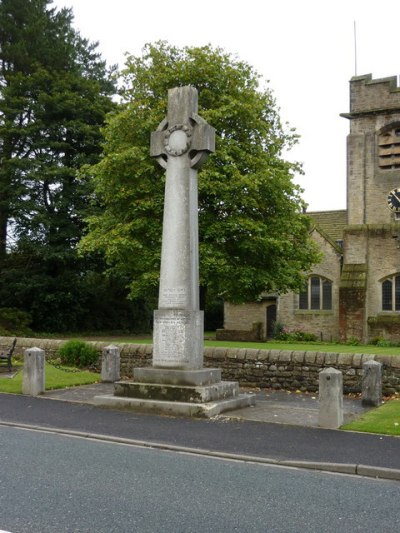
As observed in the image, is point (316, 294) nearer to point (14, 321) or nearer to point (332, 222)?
point (332, 222)

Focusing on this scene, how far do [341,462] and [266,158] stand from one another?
1698cm

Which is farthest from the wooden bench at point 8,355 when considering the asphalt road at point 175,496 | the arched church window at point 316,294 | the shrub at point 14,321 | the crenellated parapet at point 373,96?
the crenellated parapet at point 373,96

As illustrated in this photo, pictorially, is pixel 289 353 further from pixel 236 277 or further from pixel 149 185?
pixel 149 185

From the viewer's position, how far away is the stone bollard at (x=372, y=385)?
12.1 metres

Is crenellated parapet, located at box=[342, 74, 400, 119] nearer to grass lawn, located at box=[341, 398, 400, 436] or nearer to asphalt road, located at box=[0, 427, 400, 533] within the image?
grass lawn, located at box=[341, 398, 400, 436]

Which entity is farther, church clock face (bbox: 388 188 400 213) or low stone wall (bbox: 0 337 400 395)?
church clock face (bbox: 388 188 400 213)

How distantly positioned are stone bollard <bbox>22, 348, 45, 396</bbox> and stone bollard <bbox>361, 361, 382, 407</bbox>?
7.10m

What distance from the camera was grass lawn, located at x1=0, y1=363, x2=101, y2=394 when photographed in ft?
47.1

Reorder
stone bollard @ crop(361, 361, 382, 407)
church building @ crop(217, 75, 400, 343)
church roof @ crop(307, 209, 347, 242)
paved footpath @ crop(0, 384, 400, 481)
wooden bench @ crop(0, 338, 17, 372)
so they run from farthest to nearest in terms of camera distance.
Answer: church roof @ crop(307, 209, 347, 242) → church building @ crop(217, 75, 400, 343) → wooden bench @ crop(0, 338, 17, 372) → stone bollard @ crop(361, 361, 382, 407) → paved footpath @ crop(0, 384, 400, 481)

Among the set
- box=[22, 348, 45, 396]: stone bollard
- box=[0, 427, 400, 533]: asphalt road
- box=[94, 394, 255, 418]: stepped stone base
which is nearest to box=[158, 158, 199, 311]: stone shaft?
box=[94, 394, 255, 418]: stepped stone base

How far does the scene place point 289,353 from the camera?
14.5 m

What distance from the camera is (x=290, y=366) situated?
14.4 metres

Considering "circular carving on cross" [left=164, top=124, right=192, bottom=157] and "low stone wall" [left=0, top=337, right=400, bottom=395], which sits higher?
"circular carving on cross" [left=164, top=124, right=192, bottom=157]

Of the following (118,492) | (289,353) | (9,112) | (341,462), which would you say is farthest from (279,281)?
(9,112)
